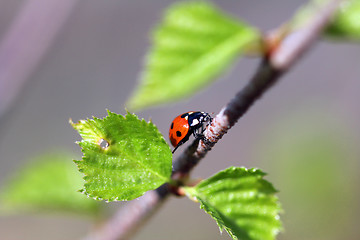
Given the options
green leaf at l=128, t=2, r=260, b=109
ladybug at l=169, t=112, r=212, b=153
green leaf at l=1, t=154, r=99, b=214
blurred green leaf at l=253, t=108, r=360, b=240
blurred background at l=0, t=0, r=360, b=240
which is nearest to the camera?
ladybug at l=169, t=112, r=212, b=153

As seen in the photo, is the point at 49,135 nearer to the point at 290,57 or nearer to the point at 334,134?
the point at 334,134

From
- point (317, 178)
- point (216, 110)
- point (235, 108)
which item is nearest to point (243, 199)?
point (235, 108)

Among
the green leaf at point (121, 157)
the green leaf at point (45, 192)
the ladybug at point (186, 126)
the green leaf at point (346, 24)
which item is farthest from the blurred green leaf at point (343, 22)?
the green leaf at point (45, 192)

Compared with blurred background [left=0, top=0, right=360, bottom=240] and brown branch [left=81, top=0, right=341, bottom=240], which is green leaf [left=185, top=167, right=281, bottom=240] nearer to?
brown branch [left=81, top=0, right=341, bottom=240]

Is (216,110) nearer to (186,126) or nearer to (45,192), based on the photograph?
(45,192)

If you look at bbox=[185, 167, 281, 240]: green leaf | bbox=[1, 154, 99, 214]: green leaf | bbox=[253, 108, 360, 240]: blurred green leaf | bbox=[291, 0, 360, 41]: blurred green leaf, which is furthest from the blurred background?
bbox=[185, 167, 281, 240]: green leaf

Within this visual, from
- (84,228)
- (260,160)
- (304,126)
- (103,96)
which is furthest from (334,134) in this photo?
(103,96)

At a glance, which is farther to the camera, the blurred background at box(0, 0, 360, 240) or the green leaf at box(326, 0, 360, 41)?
the blurred background at box(0, 0, 360, 240)
